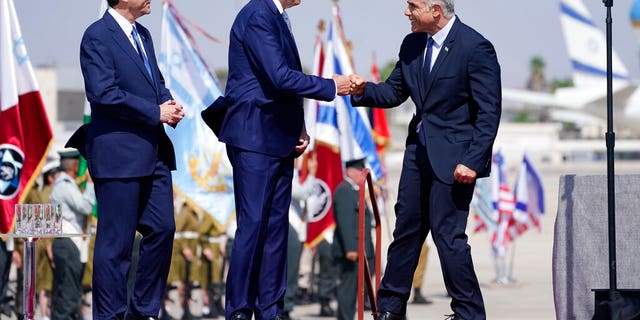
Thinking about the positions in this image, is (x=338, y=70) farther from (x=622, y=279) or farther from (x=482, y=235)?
(x=482, y=235)

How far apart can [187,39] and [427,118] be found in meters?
7.64

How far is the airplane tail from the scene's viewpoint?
73.4 meters

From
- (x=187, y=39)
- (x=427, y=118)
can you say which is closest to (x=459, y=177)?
(x=427, y=118)

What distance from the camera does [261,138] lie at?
7.01 meters

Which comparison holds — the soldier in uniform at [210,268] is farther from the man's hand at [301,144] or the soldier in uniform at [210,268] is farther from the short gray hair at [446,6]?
the short gray hair at [446,6]

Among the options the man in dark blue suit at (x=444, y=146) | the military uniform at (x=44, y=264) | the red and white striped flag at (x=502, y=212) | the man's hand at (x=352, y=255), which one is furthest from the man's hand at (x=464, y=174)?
the red and white striped flag at (x=502, y=212)

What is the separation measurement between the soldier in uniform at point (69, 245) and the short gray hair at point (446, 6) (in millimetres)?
7035

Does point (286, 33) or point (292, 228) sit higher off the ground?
point (286, 33)

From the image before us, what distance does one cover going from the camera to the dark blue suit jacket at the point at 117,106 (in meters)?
6.88

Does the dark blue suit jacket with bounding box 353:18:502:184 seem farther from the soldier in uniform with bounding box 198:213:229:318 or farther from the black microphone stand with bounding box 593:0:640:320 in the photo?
the soldier in uniform with bounding box 198:213:229:318

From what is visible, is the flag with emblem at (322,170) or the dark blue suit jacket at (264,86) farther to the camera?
the flag with emblem at (322,170)

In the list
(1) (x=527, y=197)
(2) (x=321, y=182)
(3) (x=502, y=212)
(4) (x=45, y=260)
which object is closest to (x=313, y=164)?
(2) (x=321, y=182)

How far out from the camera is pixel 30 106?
10609mm

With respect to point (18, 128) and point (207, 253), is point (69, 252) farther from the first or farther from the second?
point (18, 128)
